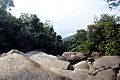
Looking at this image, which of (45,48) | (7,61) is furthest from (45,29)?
(7,61)

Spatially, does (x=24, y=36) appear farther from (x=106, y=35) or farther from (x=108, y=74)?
(x=108, y=74)

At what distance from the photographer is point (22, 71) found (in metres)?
4.68

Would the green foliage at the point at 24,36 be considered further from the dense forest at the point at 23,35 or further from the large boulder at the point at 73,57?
the large boulder at the point at 73,57

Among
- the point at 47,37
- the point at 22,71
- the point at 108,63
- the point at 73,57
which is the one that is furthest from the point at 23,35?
the point at 22,71

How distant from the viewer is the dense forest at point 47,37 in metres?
26.9

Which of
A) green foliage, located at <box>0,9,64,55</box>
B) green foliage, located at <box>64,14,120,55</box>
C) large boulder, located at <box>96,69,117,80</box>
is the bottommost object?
large boulder, located at <box>96,69,117,80</box>

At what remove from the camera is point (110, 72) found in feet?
63.9

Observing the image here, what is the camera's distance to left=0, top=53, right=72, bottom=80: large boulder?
181 inches

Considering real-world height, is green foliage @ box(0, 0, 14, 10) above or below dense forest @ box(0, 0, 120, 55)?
above

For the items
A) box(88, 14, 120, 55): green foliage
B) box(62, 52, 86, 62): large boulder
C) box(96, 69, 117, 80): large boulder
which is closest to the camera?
box(96, 69, 117, 80): large boulder

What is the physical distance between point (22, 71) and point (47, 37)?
4616 centimetres

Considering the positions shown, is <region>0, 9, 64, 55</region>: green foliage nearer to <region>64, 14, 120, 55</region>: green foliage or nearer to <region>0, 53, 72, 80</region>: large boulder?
<region>64, 14, 120, 55</region>: green foliage

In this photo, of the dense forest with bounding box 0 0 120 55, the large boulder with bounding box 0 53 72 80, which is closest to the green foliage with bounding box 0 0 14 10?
the dense forest with bounding box 0 0 120 55

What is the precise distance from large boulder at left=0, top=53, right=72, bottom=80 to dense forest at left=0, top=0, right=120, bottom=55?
20228 mm
